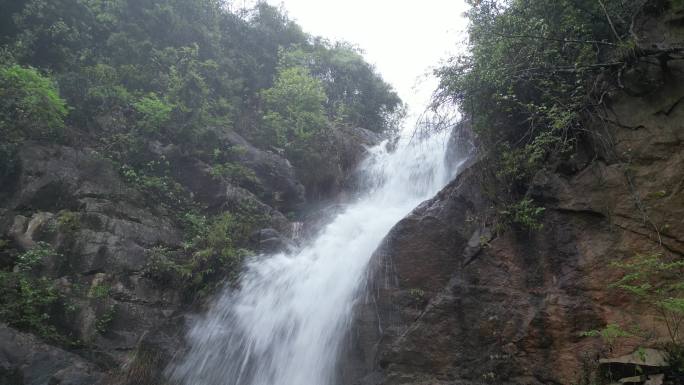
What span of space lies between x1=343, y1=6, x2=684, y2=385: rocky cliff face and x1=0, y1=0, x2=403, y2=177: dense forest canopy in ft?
29.0

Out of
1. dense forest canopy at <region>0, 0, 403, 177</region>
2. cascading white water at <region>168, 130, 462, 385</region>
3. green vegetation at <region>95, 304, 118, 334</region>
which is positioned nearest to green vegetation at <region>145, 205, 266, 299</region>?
cascading white water at <region>168, 130, 462, 385</region>

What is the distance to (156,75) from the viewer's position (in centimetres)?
1464

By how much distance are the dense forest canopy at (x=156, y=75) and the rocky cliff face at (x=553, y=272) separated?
29.0 ft

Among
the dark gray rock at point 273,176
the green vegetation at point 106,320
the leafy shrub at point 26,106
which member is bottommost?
the green vegetation at point 106,320

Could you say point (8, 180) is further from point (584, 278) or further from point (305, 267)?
point (584, 278)

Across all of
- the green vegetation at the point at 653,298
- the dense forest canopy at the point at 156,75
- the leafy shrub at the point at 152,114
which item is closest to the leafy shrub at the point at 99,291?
the dense forest canopy at the point at 156,75

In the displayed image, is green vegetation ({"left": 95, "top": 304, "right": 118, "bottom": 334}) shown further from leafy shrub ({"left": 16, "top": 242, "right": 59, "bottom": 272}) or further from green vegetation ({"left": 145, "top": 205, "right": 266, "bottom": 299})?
leafy shrub ({"left": 16, "top": 242, "right": 59, "bottom": 272})

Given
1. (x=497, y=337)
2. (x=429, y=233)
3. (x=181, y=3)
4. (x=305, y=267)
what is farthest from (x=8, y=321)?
(x=181, y=3)

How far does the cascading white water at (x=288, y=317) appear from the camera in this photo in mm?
7305

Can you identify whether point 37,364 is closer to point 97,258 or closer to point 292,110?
point 97,258

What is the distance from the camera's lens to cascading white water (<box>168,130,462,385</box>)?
7.30 metres

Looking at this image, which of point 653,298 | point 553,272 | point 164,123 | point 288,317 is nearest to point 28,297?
point 288,317

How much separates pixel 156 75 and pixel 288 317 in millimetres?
10245

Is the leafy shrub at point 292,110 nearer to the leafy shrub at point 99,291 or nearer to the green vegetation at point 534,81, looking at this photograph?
the leafy shrub at point 99,291
